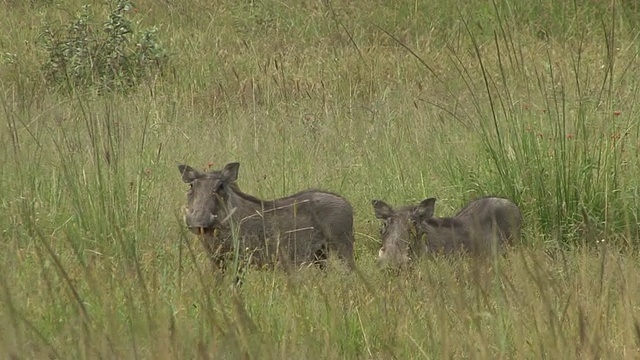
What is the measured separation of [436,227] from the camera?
6.88 metres

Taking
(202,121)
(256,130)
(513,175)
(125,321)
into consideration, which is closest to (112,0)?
(202,121)

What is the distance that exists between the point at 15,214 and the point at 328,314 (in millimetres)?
2188

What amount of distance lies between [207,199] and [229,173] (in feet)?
0.90

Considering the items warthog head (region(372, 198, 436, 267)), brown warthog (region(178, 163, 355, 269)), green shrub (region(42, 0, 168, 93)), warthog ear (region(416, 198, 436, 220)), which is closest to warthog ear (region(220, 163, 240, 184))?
brown warthog (region(178, 163, 355, 269))

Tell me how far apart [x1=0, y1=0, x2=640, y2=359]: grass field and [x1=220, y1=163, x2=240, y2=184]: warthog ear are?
1.25ft

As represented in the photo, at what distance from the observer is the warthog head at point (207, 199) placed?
6145 mm

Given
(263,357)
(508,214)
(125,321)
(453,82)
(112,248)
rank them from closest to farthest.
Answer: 1. (263,357)
2. (125,321)
3. (112,248)
4. (508,214)
5. (453,82)

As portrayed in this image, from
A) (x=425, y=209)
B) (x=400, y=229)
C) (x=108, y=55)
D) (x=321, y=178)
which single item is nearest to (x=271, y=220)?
(x=400, y=229)

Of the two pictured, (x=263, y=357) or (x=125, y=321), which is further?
(x=125, y=321)

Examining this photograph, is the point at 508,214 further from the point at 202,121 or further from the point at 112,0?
the point at 112,0

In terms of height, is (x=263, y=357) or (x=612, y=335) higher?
(x=263, y=357)

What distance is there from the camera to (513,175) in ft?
23.3

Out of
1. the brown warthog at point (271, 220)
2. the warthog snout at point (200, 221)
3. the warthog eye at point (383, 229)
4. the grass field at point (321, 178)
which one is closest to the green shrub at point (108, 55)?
the grass field at point (321, 178)

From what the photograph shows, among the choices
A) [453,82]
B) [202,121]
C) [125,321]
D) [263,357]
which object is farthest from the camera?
[453,82]
